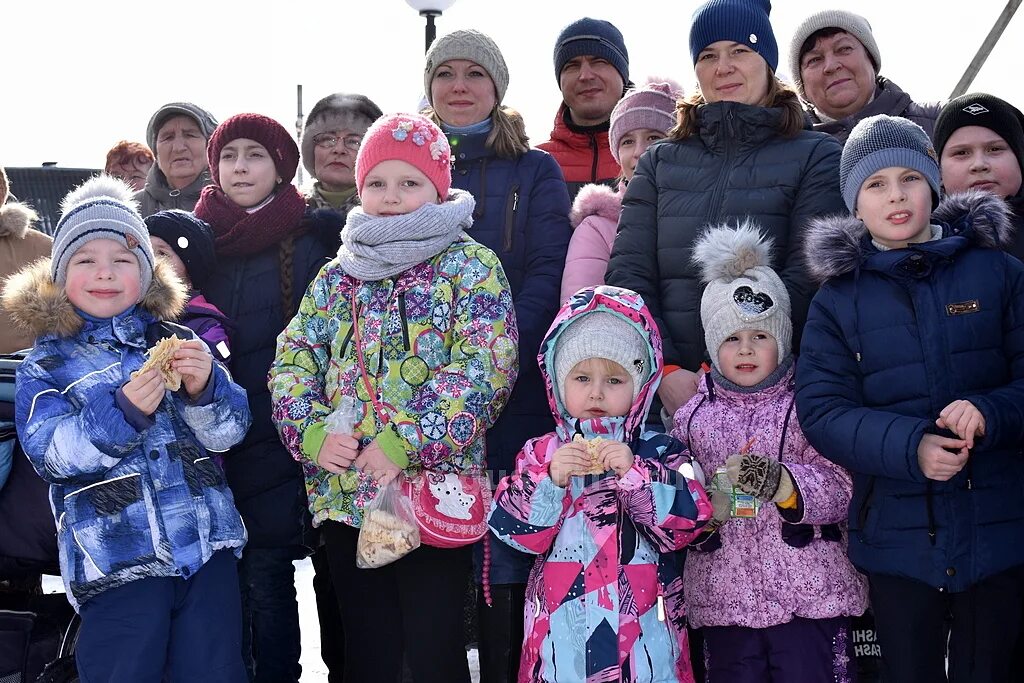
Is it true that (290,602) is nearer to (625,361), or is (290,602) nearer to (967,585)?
(625,361)

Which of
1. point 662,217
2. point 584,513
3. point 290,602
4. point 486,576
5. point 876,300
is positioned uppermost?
point 662,217

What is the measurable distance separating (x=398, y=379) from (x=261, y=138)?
1.46 metres

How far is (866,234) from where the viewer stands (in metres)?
3.42

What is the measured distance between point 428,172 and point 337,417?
36.0 inches

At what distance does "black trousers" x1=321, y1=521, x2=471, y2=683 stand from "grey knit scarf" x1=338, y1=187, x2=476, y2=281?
0.87 metres

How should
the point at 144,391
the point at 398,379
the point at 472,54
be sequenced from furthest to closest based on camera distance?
the point at 472,54
the point at 398,379
the point at 144,391

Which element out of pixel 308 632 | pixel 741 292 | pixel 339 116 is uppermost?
pixel 339 116

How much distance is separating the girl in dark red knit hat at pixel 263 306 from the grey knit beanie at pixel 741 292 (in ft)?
5.25

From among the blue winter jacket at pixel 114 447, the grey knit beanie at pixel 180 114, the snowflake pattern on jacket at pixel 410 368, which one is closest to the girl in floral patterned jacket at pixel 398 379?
the snowflake pattern on jacket at pixel 410 368

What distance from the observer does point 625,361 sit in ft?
11.2

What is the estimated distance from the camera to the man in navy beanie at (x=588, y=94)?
16.5 ft

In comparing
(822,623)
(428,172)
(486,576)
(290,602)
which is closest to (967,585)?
(822,623)

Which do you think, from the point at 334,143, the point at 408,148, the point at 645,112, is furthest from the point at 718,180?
the point at 334,143

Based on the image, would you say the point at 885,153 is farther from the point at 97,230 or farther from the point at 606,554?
the point at 97,230
